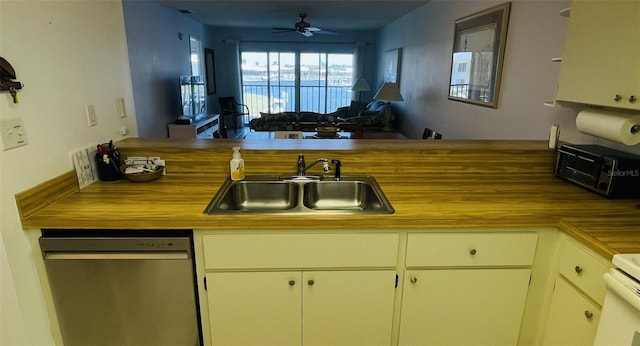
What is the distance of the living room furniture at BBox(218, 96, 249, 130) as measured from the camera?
793 centimetres

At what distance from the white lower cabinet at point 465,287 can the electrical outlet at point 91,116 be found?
1533 mm

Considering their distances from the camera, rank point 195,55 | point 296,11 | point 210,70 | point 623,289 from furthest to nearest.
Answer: point 210,70 → point 195,55 → point 296,11 → point 623,289

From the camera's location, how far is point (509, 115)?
281 cm

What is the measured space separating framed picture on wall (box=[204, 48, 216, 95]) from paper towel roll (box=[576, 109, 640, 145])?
7367mm

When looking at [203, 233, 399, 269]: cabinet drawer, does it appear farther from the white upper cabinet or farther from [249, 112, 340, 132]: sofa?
[249, 112, 340, 132]: sofa

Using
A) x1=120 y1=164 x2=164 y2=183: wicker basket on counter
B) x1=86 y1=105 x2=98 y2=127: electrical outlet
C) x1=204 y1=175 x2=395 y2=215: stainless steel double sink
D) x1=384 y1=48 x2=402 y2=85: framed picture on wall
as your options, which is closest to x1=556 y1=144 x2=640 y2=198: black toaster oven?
x1=204 y1=175 x2=395 y2=215: stainless steel double sink

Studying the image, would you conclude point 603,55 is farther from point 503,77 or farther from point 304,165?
point 503,77

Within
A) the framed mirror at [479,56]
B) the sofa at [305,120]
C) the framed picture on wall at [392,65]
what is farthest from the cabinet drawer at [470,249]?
the framed picture on wall at [392,65]

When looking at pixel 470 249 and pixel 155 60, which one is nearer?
pixel 470 249

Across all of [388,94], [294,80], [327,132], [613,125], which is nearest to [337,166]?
[613,125]

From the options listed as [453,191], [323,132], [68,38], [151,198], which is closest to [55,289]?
[151,198]

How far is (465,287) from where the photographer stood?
1.43 m

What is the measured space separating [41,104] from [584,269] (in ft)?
6.82

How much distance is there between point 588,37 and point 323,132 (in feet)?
8.84
